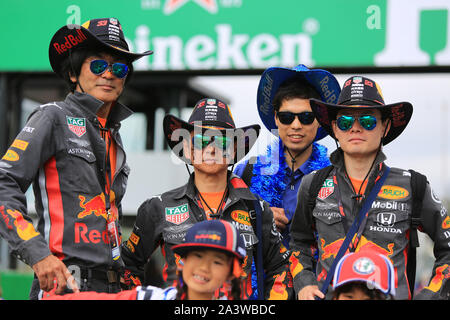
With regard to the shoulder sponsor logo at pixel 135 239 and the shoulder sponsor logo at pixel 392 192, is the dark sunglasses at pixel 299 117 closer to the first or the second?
the shoulder sponsor logo at pixel 392 192

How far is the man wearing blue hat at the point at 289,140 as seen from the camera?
14.0 feet

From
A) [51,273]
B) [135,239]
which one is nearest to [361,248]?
[135,239]

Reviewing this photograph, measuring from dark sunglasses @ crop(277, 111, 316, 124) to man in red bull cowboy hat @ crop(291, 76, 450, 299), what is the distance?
0.56 metres

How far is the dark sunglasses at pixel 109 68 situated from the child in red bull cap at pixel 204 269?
130 cm

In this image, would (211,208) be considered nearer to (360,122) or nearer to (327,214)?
(327,214)

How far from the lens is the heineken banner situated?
9305 millimetres

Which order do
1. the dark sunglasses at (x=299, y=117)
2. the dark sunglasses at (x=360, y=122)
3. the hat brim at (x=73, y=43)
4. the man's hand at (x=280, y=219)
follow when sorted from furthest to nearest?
the dark sunglasses at (x=299, y=117)
the man's hand at (x=280, y=219)
the hat brim at (x=73, y=43)
the dark sunglasses at (x=360, y=122)

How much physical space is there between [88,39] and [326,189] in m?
1.75

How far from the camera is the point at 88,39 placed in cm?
366

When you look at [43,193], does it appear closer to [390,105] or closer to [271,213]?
[271,213]

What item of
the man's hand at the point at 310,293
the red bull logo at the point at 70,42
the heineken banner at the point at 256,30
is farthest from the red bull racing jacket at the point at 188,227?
the heineken banner at the point at 256,30

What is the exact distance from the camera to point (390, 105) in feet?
11.3
